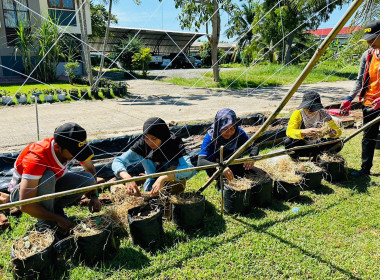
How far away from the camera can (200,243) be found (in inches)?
104

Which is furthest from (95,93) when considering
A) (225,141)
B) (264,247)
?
(264,247)

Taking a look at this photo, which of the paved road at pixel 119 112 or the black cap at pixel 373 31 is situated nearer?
the black cap at pixel 373 31

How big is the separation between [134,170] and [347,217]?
2545 mm

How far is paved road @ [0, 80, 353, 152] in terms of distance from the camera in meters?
6.66

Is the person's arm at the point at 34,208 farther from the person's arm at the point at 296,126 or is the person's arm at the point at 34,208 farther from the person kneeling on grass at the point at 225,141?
the person's arm at the point at 296,126

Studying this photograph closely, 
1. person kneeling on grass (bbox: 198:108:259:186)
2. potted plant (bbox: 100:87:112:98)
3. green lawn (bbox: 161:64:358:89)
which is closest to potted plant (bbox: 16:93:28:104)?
potted plant (bbox: 100:87:112:98)

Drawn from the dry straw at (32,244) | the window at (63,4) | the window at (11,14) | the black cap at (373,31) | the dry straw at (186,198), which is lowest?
the dry straw at (32,244)

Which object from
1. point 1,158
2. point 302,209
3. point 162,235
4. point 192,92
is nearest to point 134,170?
point 162,235

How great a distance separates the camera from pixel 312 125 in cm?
407

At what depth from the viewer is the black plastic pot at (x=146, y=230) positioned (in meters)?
2.48

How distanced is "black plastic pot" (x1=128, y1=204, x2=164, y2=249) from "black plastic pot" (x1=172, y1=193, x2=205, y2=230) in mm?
236

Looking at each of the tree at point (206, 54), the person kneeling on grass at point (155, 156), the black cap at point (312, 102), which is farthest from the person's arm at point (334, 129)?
the tree at point (206, 54)

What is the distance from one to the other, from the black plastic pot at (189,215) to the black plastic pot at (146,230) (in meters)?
0.24

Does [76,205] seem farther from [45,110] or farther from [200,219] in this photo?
[45,110]
